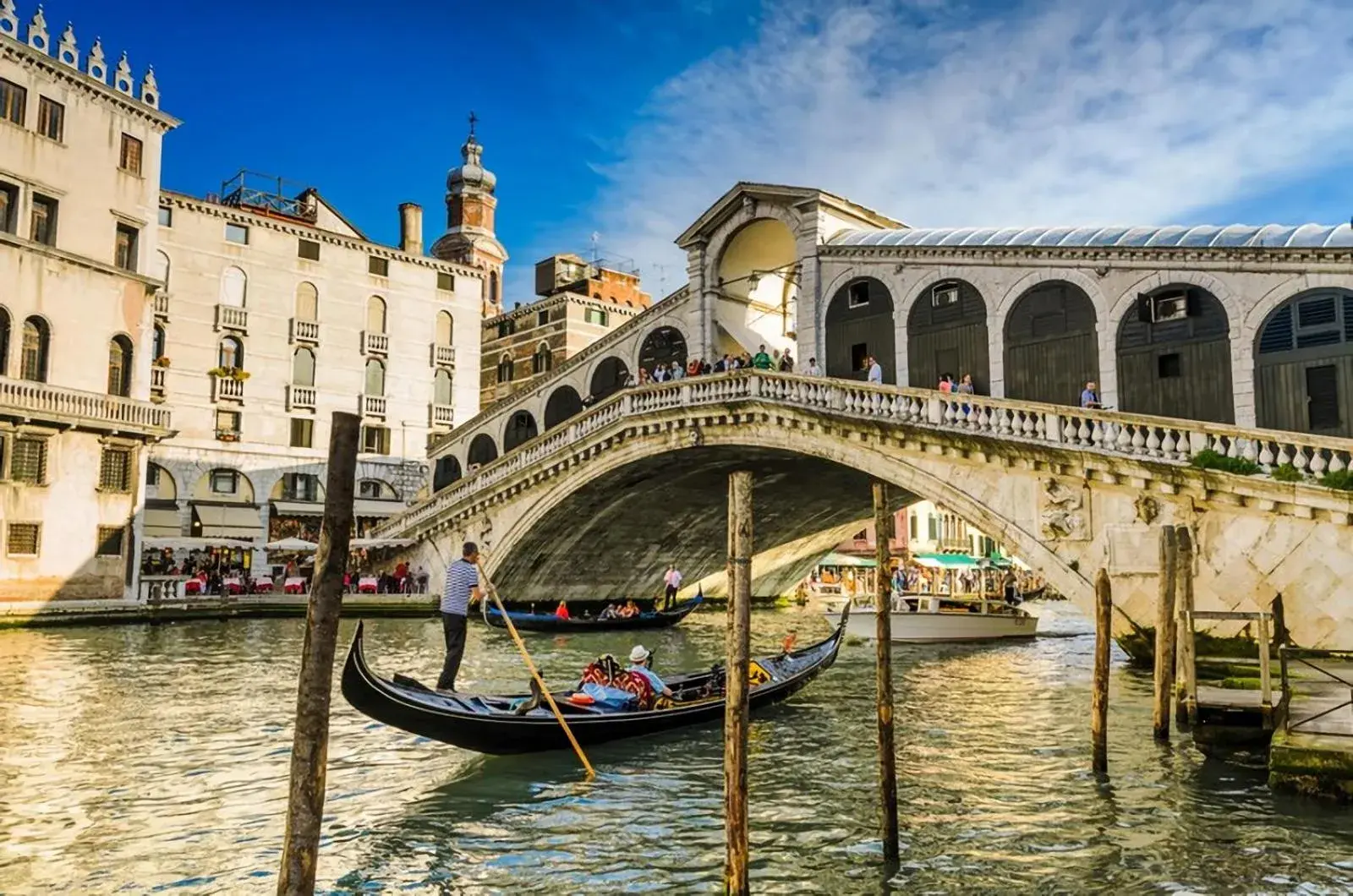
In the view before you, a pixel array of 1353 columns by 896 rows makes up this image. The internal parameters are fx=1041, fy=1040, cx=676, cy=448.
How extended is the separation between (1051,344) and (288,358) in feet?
71.5

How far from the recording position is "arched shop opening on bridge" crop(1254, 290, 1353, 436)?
45.3 ft

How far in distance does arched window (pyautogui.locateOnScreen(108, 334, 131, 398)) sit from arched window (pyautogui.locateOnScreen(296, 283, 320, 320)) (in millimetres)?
8153

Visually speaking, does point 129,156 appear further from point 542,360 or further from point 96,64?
point 542,360

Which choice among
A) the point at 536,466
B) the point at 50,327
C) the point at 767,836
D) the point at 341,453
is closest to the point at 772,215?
the point at 536,466

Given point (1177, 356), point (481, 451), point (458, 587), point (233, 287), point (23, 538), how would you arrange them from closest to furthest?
point (458, 587)
point (1177, 356)
point (23, 538)
point (233, 287)
point (481, 451)

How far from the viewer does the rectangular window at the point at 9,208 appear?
20.5 metres

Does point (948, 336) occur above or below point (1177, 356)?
above

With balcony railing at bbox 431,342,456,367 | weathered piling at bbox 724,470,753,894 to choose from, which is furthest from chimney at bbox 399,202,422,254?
weathered piling at bbox 724,470,753,894

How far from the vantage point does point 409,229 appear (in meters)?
34.5

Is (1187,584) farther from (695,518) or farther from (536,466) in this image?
(695,518)

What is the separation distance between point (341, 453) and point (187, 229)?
89.9 feet

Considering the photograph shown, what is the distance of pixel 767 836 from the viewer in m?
6.88

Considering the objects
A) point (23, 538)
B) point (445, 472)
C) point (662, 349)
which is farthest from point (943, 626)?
point (23, 538)

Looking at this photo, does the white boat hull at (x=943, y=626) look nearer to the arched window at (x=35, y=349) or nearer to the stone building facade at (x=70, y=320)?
the stone building facade at (x=70, y=320)
